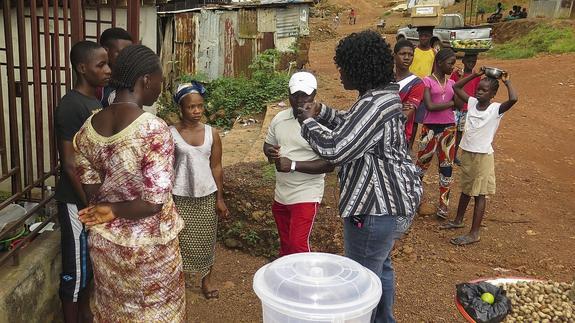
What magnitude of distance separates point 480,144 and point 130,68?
11.1 feet

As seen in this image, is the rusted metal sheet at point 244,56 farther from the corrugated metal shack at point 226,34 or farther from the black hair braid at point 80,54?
the black hair braid at point 80,54

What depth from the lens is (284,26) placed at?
1286 centimetres

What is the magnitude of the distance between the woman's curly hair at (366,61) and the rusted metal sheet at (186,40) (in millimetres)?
8488

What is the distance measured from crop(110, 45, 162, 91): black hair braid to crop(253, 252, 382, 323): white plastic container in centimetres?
101

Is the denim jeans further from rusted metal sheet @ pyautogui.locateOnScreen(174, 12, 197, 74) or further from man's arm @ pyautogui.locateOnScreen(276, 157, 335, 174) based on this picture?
rusted metal sheet @ pyautogui.locateOnScreen(174, 12, 197, 74)

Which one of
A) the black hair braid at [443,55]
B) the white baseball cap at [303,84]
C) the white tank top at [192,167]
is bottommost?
the white tank top at [192,167]

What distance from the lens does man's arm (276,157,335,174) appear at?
3309 millimetres

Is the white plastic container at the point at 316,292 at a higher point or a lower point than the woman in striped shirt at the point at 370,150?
lower

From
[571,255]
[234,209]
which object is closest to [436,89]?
[571,255]

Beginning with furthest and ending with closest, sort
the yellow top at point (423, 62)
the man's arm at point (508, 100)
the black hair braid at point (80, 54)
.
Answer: the yellow top at point (423, 62) < the man's arm at point (508, 100) < the black hair braid at point (80, 54)

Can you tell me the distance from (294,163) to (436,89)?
2.44 m

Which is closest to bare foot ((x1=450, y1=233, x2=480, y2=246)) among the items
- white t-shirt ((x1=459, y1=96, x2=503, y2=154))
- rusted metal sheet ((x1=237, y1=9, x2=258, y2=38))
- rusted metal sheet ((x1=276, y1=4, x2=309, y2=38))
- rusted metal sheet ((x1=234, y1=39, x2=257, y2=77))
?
white t-shirt ((x1=459, y1=96, x2=503, y2=154))

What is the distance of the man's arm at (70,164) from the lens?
275cm

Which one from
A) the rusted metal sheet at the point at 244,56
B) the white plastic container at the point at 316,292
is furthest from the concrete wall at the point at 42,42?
the rusted metal sheet at the point at 244,56
